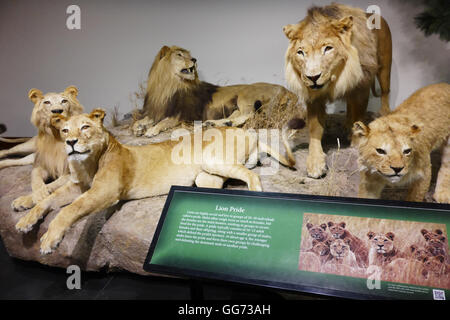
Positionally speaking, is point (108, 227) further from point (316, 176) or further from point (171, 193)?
point (316, 176)

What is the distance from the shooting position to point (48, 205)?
2.36 metres

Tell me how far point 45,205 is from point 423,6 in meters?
3.59

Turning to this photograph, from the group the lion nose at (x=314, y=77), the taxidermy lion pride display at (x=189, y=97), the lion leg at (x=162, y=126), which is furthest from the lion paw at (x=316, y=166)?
the lion leg at (x=162, y=126)

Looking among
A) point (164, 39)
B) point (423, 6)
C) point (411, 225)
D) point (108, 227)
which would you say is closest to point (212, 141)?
point (108, 227)

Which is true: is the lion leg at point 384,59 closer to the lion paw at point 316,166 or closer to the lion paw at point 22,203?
the lion paw at point 316,166

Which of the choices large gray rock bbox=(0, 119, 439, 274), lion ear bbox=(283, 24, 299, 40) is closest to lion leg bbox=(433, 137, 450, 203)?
large gray rock bbox=(0, 119, 439, 274)

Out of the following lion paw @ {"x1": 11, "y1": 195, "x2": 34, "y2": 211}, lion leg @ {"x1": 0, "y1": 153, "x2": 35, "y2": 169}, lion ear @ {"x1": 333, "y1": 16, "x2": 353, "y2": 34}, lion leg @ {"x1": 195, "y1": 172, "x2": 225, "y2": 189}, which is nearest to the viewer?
lion ear @ {"x1": 333, "y1": 16, "x2": 353, "y2": 34}

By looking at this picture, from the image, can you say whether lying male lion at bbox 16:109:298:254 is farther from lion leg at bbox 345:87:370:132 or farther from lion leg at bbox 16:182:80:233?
lion leg at bbox 345:87:370:132

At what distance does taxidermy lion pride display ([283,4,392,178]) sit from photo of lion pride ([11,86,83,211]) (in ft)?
5.85

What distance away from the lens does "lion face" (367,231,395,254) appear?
1.50m

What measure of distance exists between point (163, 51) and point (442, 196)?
2.96 m

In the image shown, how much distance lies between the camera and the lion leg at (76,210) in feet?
6.24

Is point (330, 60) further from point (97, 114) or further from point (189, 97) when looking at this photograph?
point (189, 97)

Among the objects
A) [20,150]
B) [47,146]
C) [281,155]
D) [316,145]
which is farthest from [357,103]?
[20,150]
